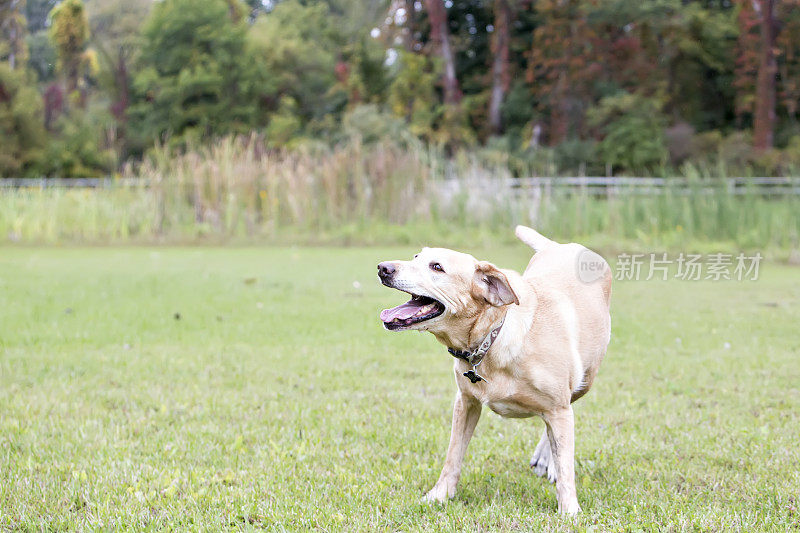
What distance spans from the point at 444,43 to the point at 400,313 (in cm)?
3260

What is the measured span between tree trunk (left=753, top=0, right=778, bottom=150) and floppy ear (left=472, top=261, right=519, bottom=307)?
94.8 feet

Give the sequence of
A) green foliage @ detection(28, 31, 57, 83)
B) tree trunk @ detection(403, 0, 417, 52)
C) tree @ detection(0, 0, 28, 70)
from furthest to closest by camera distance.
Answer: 1. green foliage @ detection(28, 31, 57, 83)
2. tree @ detection(0, 0, 28, 70)
3. tree trunk @ detection(403, 0, 417, 52)

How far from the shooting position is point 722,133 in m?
33.8

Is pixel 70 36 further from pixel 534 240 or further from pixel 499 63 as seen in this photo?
pixel 534 240

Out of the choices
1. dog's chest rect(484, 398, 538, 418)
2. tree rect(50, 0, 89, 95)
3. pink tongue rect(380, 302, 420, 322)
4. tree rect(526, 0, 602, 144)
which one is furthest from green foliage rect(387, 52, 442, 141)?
pink tongue rect(380, 302, 420, 322)

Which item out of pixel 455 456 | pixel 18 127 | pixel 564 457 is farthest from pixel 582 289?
pixel 18 127

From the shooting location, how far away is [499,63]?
34125 millimetres

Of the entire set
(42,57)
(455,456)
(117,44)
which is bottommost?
(455,456)

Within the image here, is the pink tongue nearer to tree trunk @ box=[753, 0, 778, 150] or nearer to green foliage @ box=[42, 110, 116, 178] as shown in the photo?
tree trunk @ box=[753, 0, 778, 150]

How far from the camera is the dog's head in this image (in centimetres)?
316

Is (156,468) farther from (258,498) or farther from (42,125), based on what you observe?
(42,125)

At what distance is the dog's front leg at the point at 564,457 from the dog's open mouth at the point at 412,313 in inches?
27.8

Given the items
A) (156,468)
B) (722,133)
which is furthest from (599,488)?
(722,133)

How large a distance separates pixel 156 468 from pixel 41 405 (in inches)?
61.0
